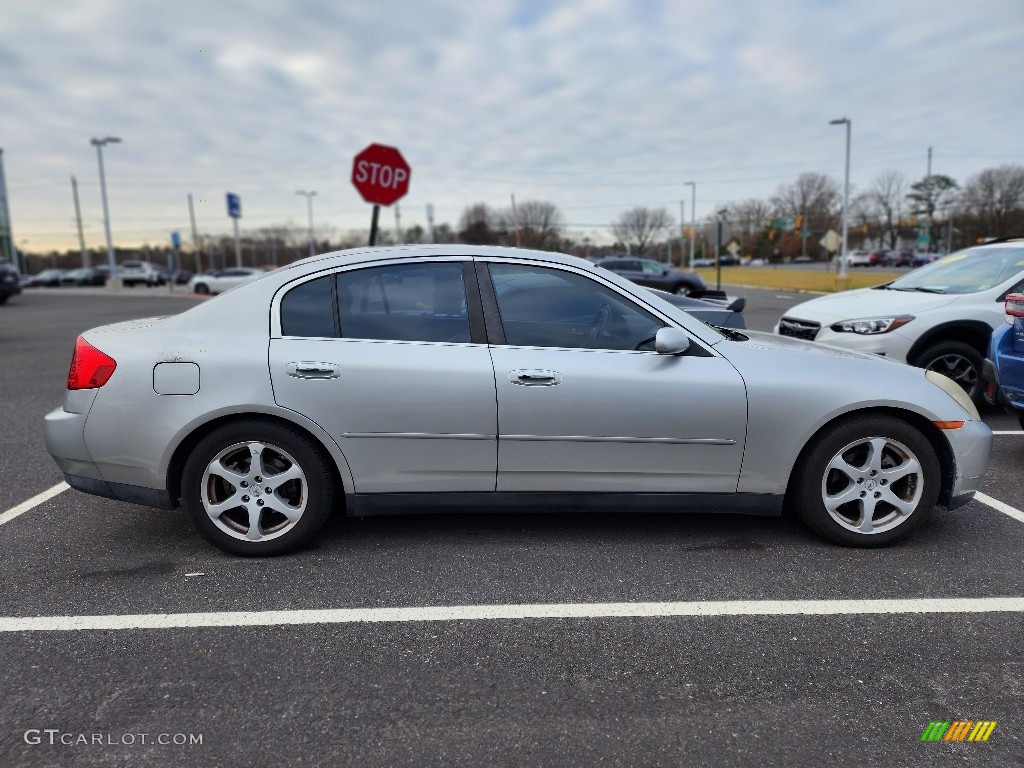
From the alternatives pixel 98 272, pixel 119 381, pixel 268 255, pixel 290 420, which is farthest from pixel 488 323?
pixel 268 255

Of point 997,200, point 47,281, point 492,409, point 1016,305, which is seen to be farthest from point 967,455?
point 997,200

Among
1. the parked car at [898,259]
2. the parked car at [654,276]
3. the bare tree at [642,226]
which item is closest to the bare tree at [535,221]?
the bare tree at [642,226]

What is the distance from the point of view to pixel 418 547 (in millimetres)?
3543

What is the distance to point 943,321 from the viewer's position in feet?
20.2

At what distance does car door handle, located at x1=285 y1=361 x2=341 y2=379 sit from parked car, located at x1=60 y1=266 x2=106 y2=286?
59.1 meters

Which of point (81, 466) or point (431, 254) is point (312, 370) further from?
point (81, 466)

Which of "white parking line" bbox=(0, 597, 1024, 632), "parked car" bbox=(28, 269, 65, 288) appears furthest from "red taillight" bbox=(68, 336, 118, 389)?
"parked car" bbox=(28, 269, 65, 288)

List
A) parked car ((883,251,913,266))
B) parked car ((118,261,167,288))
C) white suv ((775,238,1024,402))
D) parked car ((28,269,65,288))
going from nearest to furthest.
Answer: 1. white suv ((775,238,1024,402))
2. parked car ((118,261,167,288))
3. parked car ((28,269,65,288))
4. parked car ((883,251,913,266))

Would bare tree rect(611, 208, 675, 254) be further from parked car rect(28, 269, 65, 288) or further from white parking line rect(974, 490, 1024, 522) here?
white parking line rect(974, 490, 1024, 522)

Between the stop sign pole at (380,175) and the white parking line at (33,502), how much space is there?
340 cm

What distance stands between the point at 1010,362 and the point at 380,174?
5.44m

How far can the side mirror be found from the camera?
3256 mm

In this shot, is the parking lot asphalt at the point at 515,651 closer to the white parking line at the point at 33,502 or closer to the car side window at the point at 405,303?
the white parking line at the point at 33,502

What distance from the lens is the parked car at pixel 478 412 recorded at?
326cm
